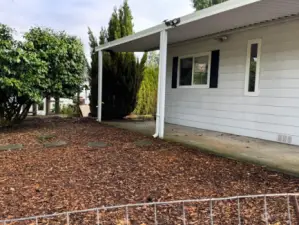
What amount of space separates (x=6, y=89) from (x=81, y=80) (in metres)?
2.02

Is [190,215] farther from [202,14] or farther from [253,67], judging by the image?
[253,67]

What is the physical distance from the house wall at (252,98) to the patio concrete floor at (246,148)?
373mm

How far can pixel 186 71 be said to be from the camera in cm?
796

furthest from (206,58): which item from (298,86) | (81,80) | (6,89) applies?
(6,89)

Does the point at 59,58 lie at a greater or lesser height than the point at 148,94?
greater

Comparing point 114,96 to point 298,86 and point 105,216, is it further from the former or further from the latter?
point 105,216

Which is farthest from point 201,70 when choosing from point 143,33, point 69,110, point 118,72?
point 69,110

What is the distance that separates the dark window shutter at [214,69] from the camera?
6.87m

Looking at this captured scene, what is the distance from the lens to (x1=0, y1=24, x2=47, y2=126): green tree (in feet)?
19.3

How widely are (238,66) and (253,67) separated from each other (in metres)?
0.37

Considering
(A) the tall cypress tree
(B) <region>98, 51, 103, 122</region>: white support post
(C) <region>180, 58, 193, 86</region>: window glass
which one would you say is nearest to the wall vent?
(C) <region>180, 58, 193, 86</region>: window glass

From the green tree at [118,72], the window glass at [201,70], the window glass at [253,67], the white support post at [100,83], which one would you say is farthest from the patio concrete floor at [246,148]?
the green tree at [118,72]

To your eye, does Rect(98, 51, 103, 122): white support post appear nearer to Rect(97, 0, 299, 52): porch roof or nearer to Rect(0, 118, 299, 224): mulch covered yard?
Rect(97, 0, 299, 52): porch roof

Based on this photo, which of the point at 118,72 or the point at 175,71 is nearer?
the point at 175,71
